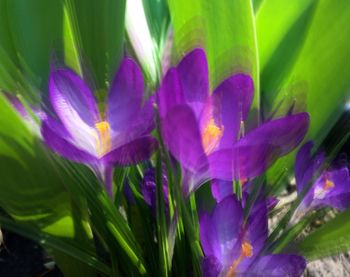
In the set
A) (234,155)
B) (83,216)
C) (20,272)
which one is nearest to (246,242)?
(234,155)

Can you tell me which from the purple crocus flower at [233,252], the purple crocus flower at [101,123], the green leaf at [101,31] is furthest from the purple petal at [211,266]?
the green leaf at [101,31]

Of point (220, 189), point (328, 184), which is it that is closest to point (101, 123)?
point (220, 189)

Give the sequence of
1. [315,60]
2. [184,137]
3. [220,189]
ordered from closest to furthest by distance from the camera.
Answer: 1. [184,137]
2. [220,189]
3. [315,60]

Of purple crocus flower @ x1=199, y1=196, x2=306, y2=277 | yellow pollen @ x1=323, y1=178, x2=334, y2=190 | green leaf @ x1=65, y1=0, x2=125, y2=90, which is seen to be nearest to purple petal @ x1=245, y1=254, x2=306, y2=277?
purple crocus flower @ x1=199, y1=196, x2=306, y2=277

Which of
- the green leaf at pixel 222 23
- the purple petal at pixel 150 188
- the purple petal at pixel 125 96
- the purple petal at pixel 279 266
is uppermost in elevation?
the green leaf at pixel 222 23

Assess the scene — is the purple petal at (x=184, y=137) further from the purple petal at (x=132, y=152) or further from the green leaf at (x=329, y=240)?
the green leaf at (x=329, y=240)

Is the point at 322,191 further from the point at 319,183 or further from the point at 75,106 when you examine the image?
the point at 75,106
